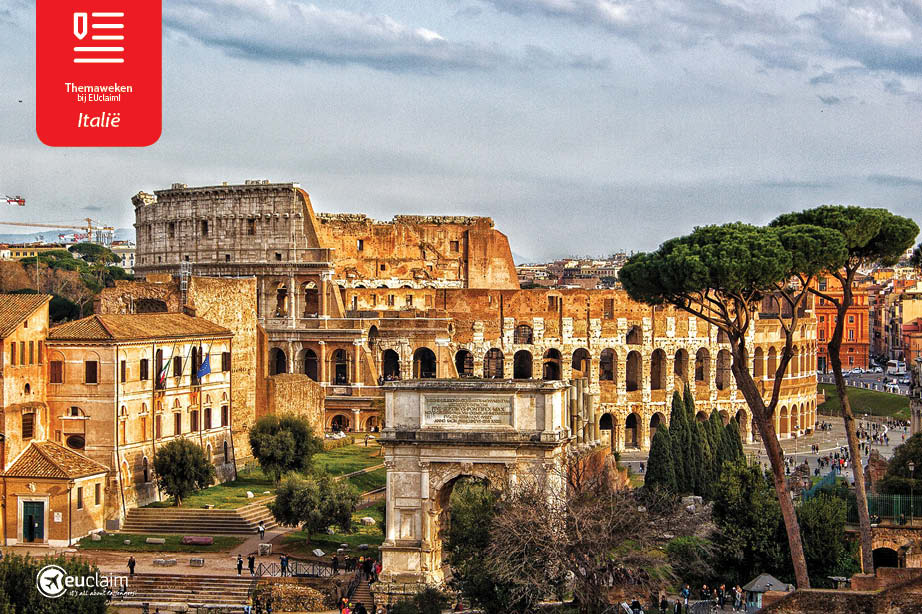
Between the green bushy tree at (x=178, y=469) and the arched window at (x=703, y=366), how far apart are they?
4630cm

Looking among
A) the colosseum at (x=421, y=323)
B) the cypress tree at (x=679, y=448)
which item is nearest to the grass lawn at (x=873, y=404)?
the colosseum at (x=421, y=323)

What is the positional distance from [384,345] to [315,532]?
3660cm

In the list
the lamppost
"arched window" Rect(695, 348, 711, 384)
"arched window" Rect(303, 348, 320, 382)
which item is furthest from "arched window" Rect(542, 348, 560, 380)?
the lamppost

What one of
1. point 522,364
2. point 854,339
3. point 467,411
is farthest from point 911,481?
point 854,339

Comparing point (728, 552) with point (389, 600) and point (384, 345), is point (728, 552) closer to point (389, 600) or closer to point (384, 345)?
point (389, 600)

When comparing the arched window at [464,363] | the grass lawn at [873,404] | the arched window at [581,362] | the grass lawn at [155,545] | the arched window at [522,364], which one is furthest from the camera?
the grass lawn at [873,404]

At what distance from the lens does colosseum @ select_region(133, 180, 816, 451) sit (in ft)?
251

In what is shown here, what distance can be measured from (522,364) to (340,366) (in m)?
11.8

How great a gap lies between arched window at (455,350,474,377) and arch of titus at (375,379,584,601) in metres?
46.1

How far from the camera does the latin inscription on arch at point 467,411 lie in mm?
33250

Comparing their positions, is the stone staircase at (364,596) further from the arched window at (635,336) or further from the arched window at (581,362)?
the arched window at (635,336)

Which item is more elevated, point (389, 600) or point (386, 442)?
point (386, 442)

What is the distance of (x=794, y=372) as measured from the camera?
86.4 metres

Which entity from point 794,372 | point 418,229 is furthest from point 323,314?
point 794,372
